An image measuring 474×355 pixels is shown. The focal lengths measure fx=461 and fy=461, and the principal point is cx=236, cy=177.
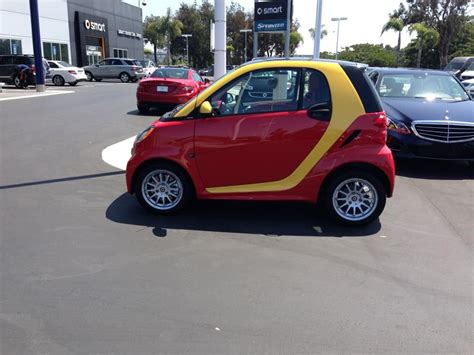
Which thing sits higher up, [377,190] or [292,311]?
[377,190]

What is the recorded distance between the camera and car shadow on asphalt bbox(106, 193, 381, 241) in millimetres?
5039

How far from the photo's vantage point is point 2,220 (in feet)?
16.9

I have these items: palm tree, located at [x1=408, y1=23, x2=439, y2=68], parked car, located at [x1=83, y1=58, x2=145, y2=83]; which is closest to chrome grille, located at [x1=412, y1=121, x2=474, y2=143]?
parked car, located at [x1=83, y1=58, x2=145, y2=83]

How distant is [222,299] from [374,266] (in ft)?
4.98

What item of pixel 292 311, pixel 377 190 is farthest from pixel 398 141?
pixel 292 311

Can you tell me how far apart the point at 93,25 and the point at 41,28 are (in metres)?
8.42

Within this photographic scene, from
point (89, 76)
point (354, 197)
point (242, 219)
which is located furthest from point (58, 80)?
point (354, 197)

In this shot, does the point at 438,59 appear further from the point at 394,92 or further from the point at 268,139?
the point at 268,139

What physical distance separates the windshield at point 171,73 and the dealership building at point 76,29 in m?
21.8

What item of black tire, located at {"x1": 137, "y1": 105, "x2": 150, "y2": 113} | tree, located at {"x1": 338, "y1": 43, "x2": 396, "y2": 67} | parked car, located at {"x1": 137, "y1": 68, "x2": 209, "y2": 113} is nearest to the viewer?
parked car, located at {"x1": 137, "y1": 68, "x2": 209, "y2": 113}

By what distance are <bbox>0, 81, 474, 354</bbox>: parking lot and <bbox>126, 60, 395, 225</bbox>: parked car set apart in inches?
15.2

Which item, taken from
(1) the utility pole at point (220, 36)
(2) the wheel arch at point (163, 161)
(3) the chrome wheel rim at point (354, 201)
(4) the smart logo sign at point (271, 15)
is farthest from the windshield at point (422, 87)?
(2) the wheel arch at point (163, 161)

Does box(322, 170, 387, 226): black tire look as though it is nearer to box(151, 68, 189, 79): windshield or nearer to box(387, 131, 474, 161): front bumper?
box(387, 131, 474, 161): front bumper

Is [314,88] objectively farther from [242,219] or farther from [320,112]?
[242,219]
